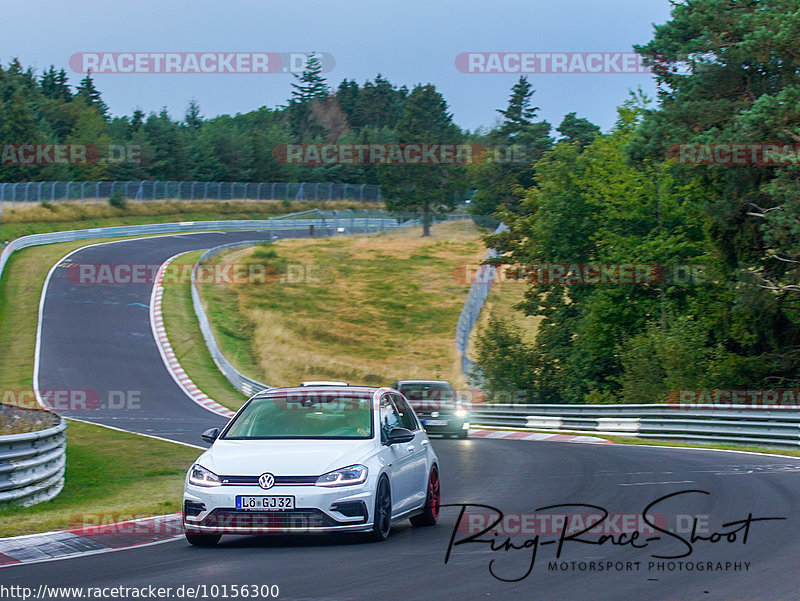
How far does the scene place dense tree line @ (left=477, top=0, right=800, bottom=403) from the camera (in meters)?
27.6

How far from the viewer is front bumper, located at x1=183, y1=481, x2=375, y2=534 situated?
8750 mm

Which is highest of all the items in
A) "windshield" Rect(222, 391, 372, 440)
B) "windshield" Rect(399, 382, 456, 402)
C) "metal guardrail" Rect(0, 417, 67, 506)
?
"windshield" Rect(222, 391, 372, 440)

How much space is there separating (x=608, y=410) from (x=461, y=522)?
19.6 meters

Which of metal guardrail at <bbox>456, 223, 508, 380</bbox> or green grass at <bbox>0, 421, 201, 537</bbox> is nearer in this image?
green grass at <bbox>0, 421, 201, 537</bbox>

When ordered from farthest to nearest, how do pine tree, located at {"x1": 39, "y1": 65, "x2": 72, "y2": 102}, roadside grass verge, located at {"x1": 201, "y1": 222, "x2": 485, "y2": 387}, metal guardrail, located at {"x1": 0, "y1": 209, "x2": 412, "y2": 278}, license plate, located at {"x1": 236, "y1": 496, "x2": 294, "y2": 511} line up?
pine tree, located at {"x1": 39, "y1": 65, "x2": 72, "y2": 102}
metal guardrail, located at {"x1": 0, "y1": 209, "x2": 412, "y2": 278}
roadside grass verge, located at {"x1": 201, "y1": 222, "x2": 485, "y2": 387}
license plate, located at {"x1": 236, "y1": 496, "x2": 294, "y2": 511}

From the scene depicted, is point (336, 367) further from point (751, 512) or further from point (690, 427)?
point (751, 512)

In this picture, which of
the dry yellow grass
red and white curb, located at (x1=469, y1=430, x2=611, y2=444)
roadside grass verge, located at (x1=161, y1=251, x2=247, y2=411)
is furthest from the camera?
the dry yellow grass

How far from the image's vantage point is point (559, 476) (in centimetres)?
1573

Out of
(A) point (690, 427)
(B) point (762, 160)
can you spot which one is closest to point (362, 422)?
(A) point (690, 427)

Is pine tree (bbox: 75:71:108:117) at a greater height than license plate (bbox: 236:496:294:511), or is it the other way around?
pine tree (bbox: 75:71:108:117)

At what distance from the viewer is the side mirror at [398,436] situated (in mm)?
9945

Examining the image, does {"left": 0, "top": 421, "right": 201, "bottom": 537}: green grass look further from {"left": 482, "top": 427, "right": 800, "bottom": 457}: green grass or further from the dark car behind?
{"left": 482, "top": 427, "right": 800, "bottom": 457}: green grass

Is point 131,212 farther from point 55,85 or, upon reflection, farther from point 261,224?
point 55,85

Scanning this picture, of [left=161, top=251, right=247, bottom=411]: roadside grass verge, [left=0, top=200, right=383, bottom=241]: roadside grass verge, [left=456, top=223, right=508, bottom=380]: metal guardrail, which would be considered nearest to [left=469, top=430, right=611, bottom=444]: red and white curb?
[left=456, top=223, right=508, bottom=380]: metal guardrail
